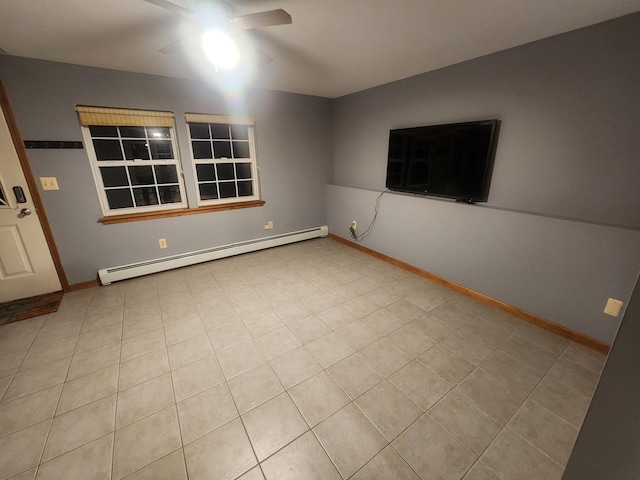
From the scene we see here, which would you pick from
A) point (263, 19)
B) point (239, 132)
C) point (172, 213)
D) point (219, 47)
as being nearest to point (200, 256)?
point (172, 213)

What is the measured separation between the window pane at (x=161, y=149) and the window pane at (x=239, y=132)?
84 cm

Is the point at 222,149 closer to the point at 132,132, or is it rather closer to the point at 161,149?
the point at 161,149

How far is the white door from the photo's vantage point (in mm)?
2488

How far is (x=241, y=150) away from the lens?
12.5ft

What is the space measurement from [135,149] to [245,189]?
1.42 m

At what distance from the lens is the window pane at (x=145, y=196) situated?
10.5ft

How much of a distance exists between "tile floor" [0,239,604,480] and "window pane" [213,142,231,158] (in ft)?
6.50

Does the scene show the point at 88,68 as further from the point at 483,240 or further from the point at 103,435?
the point at 483,240

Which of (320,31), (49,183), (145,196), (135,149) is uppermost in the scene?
(320,31)

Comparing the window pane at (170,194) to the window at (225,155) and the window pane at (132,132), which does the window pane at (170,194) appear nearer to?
the window at (225,155)

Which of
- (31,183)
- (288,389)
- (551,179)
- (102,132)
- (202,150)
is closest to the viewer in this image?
(288,389)

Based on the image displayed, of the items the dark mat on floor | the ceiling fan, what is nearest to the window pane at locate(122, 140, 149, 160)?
the dark mat on floor

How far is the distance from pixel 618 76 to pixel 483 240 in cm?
144

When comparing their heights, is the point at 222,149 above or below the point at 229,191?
above
